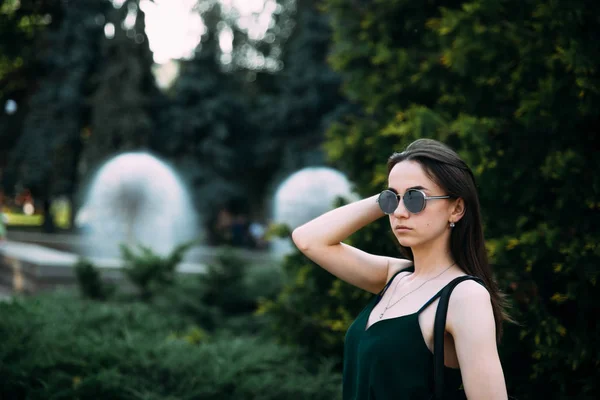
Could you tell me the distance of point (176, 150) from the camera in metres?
26.5

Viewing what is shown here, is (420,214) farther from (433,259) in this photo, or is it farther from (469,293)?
(469,293)

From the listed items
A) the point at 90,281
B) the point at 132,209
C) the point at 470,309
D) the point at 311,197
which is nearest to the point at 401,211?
the point at 470,309

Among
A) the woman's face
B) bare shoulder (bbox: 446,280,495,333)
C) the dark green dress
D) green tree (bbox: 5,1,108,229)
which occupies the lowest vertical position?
the dark green dress

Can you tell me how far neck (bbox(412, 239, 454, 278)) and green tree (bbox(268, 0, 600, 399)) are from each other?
147 centimetres

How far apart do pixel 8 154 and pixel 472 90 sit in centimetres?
2613

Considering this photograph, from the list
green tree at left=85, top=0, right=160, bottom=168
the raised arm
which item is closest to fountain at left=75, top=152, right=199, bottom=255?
green tree at left=85, top=0, right=160, bottom=168

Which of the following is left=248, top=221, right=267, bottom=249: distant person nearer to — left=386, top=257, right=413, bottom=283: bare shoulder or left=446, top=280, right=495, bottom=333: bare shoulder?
left=386, top=257, right=413, bottom=283: bare shoulder

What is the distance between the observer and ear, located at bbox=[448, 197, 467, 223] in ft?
6.88

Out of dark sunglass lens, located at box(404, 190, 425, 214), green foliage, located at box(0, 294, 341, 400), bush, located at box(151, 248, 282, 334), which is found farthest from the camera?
bush, located at box(151, 248, 282, 334)

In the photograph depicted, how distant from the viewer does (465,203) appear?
2100mm

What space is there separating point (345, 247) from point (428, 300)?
1.76ft

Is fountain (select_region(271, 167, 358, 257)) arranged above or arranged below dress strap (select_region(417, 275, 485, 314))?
above

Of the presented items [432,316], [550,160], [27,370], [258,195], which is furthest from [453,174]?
[258,195]

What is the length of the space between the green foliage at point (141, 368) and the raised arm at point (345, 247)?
6.07 feet
